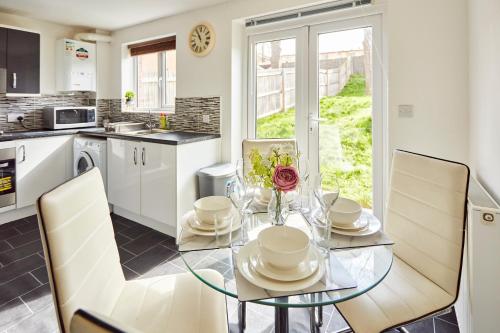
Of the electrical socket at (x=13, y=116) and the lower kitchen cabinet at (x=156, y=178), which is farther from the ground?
the electrical socket at (x=13, y=116)

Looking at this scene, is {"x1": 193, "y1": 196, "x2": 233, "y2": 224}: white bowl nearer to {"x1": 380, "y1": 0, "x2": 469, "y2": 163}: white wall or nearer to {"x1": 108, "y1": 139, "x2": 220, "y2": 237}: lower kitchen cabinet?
{"x1": 108, "y1": 139, "x2": 220, "y2": 237}: lower kitchen cabinet

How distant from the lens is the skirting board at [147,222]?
2.92 meters

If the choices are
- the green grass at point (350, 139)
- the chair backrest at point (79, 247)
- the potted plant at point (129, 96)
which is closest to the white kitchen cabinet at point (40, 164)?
the potted plant at point (129, 96)

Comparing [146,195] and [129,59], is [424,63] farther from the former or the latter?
[129,59]

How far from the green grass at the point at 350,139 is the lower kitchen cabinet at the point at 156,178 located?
117cm

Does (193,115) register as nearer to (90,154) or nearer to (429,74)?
(90,154)

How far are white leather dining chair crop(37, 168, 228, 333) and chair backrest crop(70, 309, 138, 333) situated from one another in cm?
49

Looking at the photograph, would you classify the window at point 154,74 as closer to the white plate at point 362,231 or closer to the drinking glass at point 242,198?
the drinking glass at point 242,198

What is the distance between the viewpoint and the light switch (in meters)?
2.15

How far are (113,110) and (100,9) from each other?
4.50ft

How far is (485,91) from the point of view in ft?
4.92

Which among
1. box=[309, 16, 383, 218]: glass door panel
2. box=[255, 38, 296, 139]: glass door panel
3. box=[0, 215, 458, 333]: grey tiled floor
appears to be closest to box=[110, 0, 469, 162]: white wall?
box=[309, 16, 383, 218]: glass door panel

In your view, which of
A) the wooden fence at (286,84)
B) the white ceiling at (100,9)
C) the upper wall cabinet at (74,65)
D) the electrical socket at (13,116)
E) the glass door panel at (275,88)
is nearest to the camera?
the wooden fence at (286,84)

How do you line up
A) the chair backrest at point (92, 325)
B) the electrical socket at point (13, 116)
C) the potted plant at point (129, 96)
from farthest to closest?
the potted plant at point (129, 96), the electrical socket at point (13, 116), the chair backrest at point (92, 325)
